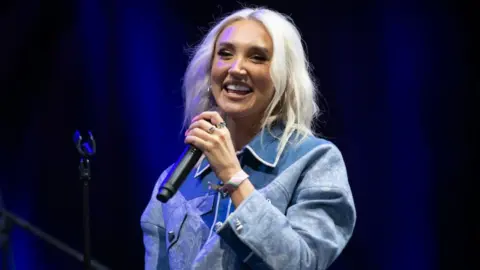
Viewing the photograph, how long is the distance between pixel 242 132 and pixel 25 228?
187 centimetres

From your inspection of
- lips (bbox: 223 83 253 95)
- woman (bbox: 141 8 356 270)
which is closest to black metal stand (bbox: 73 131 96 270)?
woman (bbox: 141 8 356 270)

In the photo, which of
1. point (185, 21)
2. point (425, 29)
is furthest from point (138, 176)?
point (425, 29)

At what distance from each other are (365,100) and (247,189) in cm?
155

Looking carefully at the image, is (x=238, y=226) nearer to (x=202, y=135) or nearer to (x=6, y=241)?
(x=202, y=135)

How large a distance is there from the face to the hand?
0.19m

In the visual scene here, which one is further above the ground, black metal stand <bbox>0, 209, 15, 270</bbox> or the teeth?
Result: the teeth

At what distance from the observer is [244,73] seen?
1.38 metres

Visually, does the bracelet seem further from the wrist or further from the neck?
the neck

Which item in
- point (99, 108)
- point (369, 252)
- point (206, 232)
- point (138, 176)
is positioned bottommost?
point (369, 252)

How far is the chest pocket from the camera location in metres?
1.34

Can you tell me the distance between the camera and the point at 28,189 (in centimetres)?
298

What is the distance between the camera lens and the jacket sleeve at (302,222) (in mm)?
1144

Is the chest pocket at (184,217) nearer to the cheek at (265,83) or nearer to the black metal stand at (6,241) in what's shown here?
the cheek at (265,83)

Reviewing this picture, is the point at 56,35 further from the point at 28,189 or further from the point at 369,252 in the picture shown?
the point at 369,252
